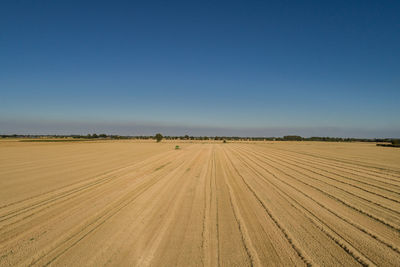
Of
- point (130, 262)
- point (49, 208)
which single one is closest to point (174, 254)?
point (130, 262)

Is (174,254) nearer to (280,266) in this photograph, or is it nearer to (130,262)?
(130,262)

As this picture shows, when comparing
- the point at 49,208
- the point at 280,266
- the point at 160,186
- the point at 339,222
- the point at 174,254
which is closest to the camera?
the point at 280,266

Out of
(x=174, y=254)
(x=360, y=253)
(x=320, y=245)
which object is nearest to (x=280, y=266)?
(x=320, y=245)

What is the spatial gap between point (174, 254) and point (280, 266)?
1715 millimetres

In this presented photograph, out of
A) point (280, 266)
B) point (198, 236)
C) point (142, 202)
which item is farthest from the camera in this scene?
point (142, 202)

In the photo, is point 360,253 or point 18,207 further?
point 18,207

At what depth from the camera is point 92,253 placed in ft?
10.6

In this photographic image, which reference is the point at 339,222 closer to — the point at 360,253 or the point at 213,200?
the point at 360,253

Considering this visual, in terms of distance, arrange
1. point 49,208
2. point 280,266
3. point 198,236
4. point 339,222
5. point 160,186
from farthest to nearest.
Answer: point 160,186
point 49,208
point 339,222
point 198,236
point 280,266

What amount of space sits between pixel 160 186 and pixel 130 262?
4.89 metres

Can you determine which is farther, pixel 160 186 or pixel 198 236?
pixel 160 186

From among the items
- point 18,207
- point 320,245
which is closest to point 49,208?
point 18,207

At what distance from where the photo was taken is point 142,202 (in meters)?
5.88

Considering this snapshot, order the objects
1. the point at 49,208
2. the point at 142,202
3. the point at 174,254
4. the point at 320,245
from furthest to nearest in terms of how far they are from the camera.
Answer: the point at 142,202, the point at 49,208, the point at 320,245, the point at 174,254
